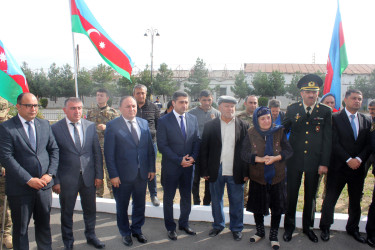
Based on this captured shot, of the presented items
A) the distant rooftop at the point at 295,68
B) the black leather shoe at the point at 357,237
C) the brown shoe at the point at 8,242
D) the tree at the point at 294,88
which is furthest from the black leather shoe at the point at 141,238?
the distant rooftop at the point at 295,68

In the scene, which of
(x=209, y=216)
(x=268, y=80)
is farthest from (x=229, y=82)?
(x=209, y=216)

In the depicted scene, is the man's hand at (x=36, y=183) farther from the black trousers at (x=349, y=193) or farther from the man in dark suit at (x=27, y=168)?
the black trousers at (x=349, y=193)

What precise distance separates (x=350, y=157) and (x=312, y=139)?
0.52m

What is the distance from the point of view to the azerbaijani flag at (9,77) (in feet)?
14.6

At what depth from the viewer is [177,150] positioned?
151 inches

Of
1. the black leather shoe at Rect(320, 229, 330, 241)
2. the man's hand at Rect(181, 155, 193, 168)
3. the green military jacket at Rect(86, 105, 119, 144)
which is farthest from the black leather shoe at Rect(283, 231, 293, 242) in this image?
the green military jacket at Rect(86, 105, 119, 144)

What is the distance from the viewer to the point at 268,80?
37.0 meters

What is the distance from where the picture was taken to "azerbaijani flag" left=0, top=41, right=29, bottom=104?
14.6 ft

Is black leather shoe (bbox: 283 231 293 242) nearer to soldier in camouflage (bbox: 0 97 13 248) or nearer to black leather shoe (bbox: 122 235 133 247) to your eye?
black leather shoe (bbox: 122 235 133 247)

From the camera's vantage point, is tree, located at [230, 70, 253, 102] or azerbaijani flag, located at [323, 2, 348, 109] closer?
azerbaijani flag, located at [323, 2, 348, 109]

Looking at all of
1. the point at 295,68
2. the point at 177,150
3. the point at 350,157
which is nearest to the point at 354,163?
the point at 350,157

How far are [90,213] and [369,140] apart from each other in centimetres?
380

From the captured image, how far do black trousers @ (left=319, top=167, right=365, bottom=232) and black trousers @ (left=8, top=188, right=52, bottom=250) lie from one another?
11.6 ft

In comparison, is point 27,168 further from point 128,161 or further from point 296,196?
point 296,196
